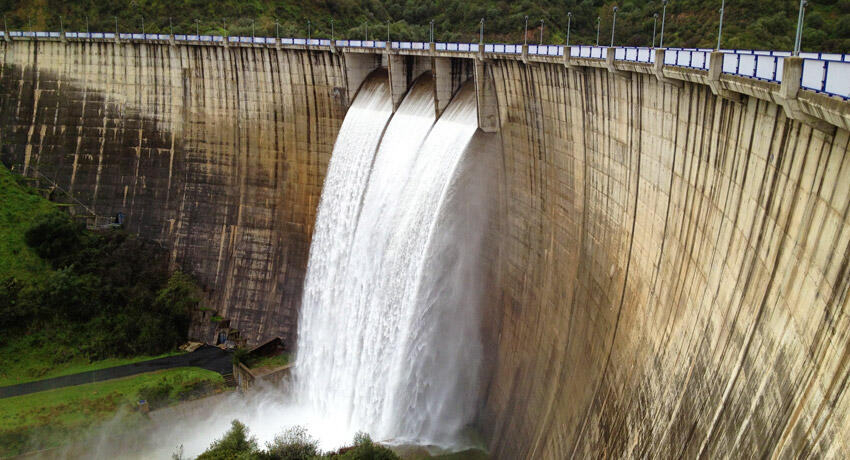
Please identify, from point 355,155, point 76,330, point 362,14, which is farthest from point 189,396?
point 362,14

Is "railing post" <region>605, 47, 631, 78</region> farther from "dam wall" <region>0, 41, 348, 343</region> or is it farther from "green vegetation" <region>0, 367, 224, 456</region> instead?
"green vegetation" <region>0, 367, 224, 456</region>

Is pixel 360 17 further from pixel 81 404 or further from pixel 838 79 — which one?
pixel 838 79

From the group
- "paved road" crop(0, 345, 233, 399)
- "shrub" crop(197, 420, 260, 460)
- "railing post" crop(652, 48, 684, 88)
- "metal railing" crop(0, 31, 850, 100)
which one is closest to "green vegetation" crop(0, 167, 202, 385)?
"paved road" crop(0, 345, 233, 399)

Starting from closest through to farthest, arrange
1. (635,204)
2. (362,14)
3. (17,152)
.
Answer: (635,204), (17,152), (362,14)

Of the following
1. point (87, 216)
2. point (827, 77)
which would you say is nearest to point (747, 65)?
point (827, 77)

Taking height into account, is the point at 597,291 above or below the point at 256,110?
below

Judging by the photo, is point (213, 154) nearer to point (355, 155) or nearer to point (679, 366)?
point (355, 155)

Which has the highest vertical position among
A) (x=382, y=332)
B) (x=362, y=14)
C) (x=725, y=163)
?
(x=362, y=14)

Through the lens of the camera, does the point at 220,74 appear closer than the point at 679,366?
No
